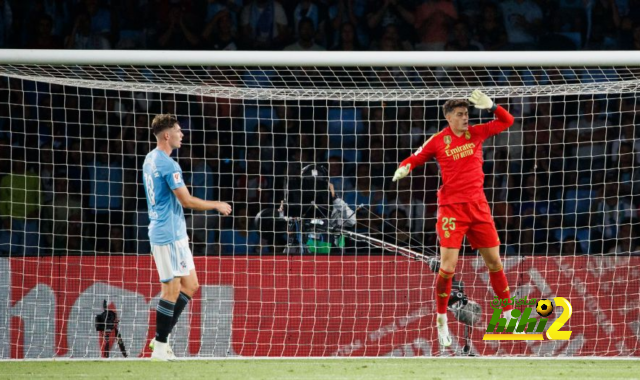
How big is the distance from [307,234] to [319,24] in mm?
3163

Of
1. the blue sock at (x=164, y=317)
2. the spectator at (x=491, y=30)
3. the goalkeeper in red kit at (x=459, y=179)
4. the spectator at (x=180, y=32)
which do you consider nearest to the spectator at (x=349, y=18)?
the spectator at (x=491, y=30)

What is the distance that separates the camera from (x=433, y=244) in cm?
974

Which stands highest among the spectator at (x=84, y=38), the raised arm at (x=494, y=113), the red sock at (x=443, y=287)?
the spectator at (x=84, y=38)

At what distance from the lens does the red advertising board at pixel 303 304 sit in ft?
27.1

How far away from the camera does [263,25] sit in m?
11.0

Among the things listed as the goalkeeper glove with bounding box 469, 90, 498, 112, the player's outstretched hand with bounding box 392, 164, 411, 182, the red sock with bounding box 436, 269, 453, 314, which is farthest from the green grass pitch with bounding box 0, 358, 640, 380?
the goalkeeper glove with bounding box 469, 90, 498, 112

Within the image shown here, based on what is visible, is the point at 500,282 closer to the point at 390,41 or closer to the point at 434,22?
the point at 390,41

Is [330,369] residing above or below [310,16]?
below

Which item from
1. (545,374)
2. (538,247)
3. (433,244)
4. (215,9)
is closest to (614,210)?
(538,247)

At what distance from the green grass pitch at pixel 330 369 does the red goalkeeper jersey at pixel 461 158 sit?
1207 millimetres

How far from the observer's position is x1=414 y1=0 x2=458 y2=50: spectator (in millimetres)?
10984

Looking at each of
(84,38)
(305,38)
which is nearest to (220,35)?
(305,38)

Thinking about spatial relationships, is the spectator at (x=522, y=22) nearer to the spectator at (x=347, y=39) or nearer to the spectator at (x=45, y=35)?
the spectator at (x=347, y=39)

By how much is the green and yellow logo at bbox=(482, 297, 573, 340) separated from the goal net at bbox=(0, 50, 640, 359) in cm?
11
